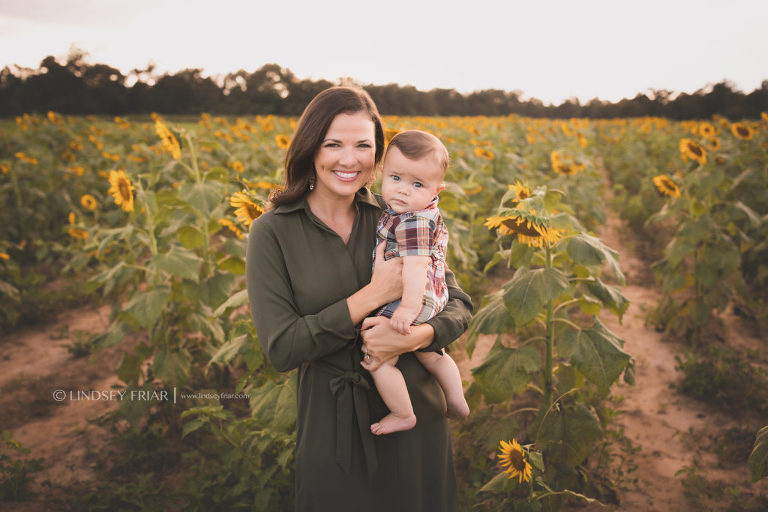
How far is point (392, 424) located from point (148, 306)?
184 cm

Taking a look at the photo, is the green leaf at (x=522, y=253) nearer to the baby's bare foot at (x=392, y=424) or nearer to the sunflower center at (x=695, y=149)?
the baby's bare foot at (x=392, y=424)

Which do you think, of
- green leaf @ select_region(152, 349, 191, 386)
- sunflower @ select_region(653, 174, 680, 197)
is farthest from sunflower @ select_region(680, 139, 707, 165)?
green leaf @ select_region(152, 349, 191, 386)

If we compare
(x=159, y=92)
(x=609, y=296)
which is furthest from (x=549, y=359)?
(x=159, y=92)

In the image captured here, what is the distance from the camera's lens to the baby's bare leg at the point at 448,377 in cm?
178

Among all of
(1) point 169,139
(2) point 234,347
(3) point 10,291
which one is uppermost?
(1) point 169,139

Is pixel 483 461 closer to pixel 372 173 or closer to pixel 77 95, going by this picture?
pixel 372 173

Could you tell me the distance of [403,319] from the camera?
155 cm

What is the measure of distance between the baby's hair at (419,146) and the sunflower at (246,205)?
36.8 inches

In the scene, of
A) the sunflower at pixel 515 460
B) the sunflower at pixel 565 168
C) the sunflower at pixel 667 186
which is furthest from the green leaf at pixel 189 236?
the sunflower at pixel 565 168

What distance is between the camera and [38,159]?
822cm

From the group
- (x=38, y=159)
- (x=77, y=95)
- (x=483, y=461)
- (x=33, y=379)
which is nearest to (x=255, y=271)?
(x=483, y=461)

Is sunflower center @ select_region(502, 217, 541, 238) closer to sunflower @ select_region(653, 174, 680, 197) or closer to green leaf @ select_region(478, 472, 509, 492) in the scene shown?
green leaf @ select_region(478, 472, 509, 492)

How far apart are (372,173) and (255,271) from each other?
0.53m

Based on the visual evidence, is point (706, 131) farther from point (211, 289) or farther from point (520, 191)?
point (211, 289)
